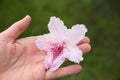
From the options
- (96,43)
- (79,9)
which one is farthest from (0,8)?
(96,43)

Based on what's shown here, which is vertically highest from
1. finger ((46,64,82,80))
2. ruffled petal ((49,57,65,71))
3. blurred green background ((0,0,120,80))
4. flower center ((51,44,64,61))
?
blurred green background ((0,0,120,80))

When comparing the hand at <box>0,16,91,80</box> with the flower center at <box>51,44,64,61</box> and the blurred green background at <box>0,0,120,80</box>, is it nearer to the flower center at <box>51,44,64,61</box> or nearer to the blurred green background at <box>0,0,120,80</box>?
the flower center at <box>51,44,64,61</box>

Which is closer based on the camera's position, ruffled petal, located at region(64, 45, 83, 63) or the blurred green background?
ruffled petal, located at region(64, 45, 83, 63)

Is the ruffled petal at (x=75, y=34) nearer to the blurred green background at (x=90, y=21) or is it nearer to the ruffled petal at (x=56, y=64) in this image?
the ruffled petal at (x=56, y=64)

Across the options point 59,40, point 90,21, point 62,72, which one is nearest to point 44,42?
point 59,40

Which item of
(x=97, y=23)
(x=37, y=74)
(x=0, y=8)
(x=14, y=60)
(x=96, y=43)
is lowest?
(x=37, y=74)

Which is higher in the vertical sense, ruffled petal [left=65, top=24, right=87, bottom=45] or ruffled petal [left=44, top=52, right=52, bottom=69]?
ruffled petal [left=65, top=24, right=87, bottom=45]

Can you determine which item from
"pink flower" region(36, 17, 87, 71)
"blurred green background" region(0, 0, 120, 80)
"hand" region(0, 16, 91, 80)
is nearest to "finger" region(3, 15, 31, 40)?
"hand" region(0, 16, 91, 80)

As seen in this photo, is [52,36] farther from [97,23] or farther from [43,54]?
[97,23]
